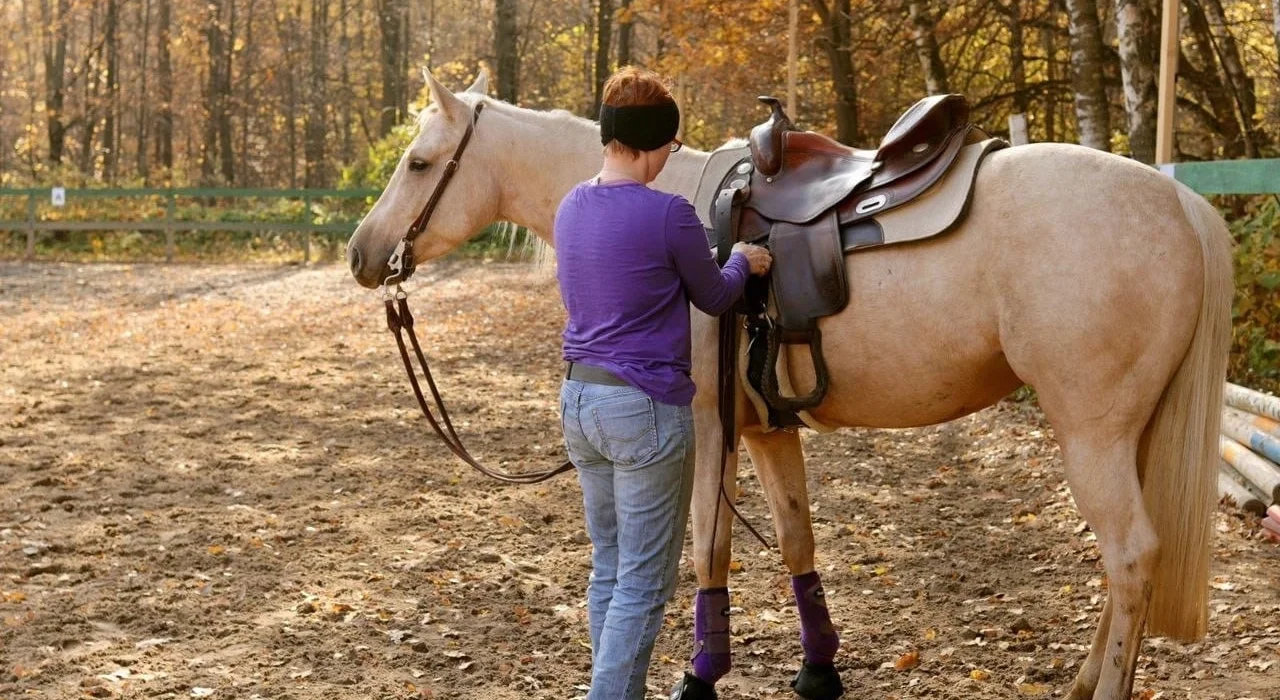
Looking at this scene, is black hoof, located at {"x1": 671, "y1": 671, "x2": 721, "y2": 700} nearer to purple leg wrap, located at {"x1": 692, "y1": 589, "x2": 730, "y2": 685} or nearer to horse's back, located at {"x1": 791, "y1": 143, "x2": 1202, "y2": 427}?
purple leg wrap, located at {"x1": 692, "y1": 589, "x2": 730, "y2": 685}

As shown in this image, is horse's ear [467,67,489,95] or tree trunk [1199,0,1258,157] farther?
tree trunk [1199,0,1258,157]

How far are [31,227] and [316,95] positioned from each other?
1411cm

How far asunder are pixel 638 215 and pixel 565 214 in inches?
9.1

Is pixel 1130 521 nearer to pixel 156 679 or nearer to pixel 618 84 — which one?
pixel 618 84

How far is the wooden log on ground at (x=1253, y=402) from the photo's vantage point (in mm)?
5773

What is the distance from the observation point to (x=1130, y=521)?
3211 millimetres

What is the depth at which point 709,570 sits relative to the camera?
377 cm

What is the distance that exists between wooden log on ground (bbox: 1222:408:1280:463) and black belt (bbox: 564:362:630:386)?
11.6 feet

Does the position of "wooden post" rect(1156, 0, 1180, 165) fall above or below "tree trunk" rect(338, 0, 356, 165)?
below

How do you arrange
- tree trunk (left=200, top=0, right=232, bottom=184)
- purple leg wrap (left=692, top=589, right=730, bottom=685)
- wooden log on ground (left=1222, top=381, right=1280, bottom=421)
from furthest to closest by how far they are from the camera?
tree trunk (left=200, top=0, right=232, bottom=184), wooden log on ground (left=1222, top=381, right=1280, bottom=421), purple leg wrap (left=692, top=589, right=730, bottom=685)

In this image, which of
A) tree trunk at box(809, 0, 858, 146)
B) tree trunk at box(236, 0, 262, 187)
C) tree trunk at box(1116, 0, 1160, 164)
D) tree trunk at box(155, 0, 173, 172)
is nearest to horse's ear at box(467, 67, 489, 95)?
tree trunk at box(1116, 0, 1160, 164)

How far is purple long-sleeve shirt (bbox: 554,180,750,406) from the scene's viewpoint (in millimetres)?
2887

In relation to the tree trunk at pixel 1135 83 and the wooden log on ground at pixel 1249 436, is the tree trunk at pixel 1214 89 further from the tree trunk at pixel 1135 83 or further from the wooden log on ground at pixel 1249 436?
the wooden log on ground at pixel 1249 436

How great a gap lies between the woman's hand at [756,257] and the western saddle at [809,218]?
0.15m
